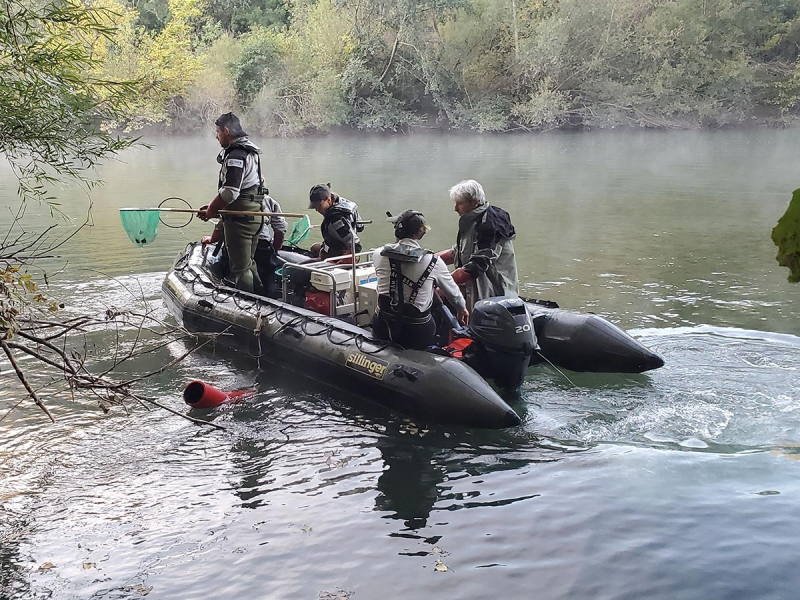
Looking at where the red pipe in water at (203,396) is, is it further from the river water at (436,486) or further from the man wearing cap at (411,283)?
the man wearing cap at (411,283)

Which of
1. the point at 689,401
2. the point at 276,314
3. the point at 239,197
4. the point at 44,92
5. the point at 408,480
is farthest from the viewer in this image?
the point at 239,197

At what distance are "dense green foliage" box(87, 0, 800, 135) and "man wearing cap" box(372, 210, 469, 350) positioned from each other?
24864 mm

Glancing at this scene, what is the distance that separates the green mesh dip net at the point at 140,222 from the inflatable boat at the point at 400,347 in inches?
25.7

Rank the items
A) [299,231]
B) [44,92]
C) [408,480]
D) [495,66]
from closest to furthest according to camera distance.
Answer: [44,92] → [408,480] → [299,231] → [495,66]

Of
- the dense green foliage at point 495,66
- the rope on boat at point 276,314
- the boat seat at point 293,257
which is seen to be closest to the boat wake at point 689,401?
the rope on boat at point 276,314

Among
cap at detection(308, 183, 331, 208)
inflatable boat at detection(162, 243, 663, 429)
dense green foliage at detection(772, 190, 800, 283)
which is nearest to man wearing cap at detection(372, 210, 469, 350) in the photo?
inflatable boat at detection(162, 243, 663, 429)

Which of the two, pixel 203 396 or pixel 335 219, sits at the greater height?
pixel 335 219

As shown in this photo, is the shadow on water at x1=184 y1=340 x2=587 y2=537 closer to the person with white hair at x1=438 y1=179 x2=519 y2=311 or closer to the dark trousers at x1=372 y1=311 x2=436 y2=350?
the dark trousers at x1=372 y1=311 x2=436 y2=350

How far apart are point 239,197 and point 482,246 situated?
7.73 feet

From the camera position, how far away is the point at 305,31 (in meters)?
31.8

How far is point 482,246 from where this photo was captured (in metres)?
5.36

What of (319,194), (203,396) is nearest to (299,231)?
(319,194)

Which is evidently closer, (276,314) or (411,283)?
(411,283)

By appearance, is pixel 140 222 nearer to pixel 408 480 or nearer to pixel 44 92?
pixel 44 92
